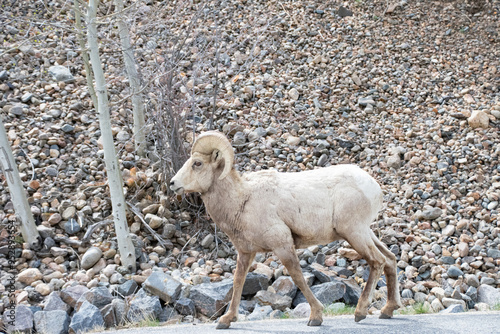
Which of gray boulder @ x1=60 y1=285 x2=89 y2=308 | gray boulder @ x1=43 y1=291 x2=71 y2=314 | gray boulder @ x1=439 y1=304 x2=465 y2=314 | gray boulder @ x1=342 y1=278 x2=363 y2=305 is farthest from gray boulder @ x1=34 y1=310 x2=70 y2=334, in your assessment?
gray boulder @ x1=439 y1=304 x2=465 y2=314

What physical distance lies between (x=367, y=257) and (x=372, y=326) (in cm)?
69

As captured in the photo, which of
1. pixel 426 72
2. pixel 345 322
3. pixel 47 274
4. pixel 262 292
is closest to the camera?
pixel 345 322

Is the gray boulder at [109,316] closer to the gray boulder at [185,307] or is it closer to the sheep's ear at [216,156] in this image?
the gray boulder at [185,307]

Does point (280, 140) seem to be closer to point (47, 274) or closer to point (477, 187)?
point (477, 187)

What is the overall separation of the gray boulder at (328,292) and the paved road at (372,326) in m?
1.04

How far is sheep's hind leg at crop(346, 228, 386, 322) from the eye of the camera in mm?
5508

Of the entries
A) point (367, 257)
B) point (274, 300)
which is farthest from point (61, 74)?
point (367, 257)

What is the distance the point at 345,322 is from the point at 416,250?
3072mm

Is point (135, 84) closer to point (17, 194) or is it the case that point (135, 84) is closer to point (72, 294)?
point (17, 194)

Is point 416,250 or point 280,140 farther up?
point 280,140

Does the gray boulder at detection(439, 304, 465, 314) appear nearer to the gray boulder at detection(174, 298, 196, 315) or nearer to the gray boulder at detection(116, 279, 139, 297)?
the gray boulder at detection(174, 298, 196, 315)

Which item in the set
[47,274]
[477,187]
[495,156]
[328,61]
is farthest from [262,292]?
[328,61]

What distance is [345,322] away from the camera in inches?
227

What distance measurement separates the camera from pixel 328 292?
7.20m
